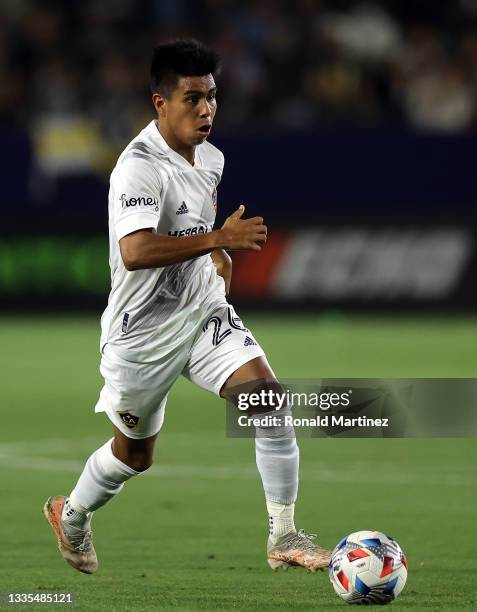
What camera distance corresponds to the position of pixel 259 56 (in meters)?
20.5

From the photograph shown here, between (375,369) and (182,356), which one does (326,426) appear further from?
(375,369)

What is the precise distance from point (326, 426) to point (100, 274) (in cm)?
1304

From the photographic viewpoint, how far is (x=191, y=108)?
6.11 m

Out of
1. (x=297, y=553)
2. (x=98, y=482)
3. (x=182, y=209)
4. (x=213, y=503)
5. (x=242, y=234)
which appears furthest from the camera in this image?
(x=213, y=503)

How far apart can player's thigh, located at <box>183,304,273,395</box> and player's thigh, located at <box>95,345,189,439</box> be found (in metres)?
0.07

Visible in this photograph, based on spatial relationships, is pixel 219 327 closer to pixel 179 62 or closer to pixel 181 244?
pixel 181 244

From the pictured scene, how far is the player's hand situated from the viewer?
18.9 ft

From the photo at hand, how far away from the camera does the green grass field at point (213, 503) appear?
5.90m

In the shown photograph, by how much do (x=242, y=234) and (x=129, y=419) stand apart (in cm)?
99

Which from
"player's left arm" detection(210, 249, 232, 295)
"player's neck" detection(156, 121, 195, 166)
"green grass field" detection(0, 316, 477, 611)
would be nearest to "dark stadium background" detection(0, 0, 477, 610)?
"green grass field" detection(0, 316, 477, 611)

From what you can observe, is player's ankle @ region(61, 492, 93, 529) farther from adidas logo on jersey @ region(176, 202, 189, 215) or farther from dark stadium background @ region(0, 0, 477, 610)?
dark stadium background @ region(0, 0, 477, 610)

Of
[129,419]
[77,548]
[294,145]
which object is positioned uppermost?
[129,419]

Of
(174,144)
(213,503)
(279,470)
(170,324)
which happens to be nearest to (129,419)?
(170,324)

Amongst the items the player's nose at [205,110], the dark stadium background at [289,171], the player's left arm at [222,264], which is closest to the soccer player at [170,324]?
the player's nose at [205,110]
